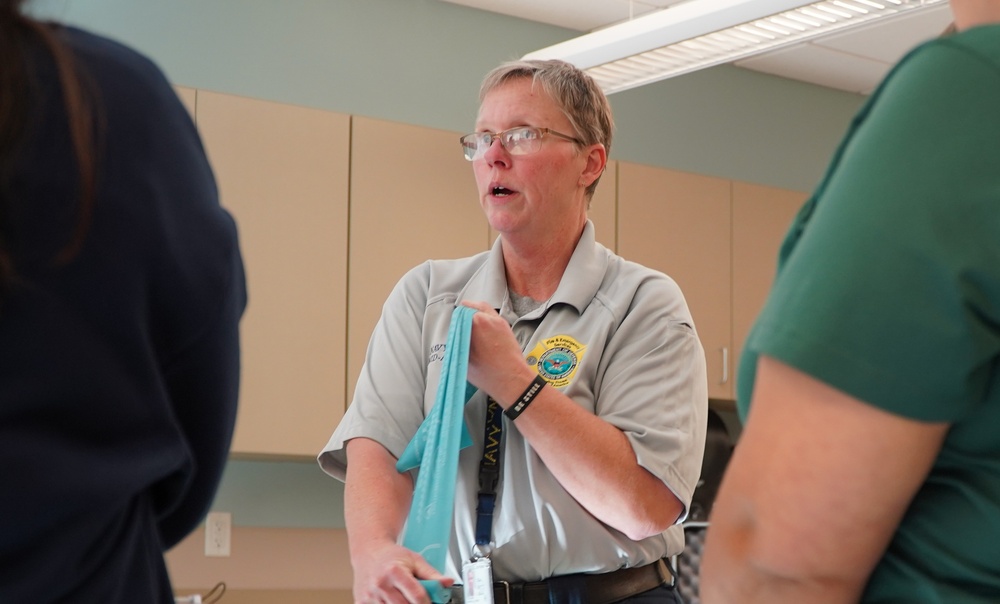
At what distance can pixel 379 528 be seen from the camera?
1.88 m

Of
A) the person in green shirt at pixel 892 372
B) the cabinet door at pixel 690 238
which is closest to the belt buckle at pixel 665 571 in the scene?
the person in green shirt at pixel 892 372

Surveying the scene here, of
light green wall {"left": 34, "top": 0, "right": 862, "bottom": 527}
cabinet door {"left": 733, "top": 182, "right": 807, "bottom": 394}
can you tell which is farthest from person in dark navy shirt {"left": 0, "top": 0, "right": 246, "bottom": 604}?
cabinet door {"left": 733, "top": 182, "right": 807, "bottom": 394}

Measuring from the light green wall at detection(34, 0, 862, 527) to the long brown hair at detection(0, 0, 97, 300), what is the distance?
3.30 meters

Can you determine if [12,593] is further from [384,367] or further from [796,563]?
[384,367]

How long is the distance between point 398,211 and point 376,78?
2.23 feet

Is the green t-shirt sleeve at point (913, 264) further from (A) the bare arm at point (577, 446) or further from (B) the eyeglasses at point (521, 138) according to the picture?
(B) the eyeglasses at point (521, 138)

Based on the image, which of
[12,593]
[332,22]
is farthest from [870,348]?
[332,22]

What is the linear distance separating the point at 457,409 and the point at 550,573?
0.28 m

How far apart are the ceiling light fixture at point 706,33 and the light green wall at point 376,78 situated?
2.57 ft

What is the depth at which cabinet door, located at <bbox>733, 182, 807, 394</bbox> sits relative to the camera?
4.94 meters

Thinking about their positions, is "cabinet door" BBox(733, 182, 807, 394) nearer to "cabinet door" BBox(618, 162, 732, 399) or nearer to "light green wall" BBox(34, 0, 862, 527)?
"cabinet door" BBox(618, 162, 732, 399)

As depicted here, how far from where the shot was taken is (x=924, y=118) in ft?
2.70

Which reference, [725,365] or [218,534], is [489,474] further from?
[725,365]

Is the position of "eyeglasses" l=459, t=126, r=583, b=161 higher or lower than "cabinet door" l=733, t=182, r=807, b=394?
higher
